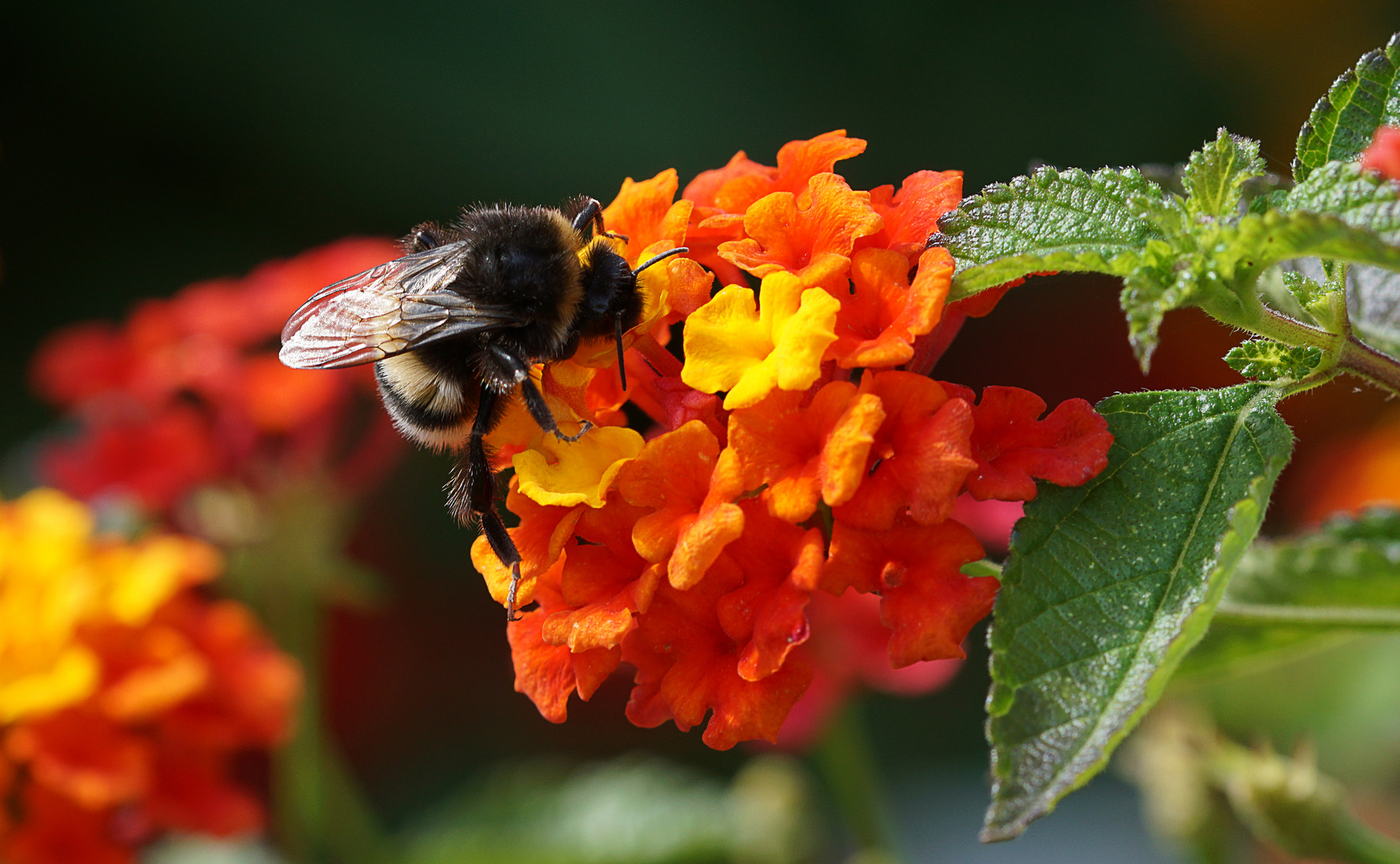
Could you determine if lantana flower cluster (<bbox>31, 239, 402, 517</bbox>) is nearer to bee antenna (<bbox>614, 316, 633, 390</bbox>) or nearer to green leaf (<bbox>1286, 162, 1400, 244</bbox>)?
bee antenna (<bbox>614, 316, 633, 390</bbox>)

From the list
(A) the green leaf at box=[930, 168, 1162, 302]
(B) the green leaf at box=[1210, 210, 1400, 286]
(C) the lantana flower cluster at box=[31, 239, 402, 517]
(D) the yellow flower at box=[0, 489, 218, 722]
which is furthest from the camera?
(C) the lantana flower cluster at box=[31, 239, 402, 517]

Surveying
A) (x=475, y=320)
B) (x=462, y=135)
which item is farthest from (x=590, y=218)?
(x=462, y=135)

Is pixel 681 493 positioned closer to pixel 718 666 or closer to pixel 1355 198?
pixel 718 666

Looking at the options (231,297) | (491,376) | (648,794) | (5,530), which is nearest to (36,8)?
(231,297)

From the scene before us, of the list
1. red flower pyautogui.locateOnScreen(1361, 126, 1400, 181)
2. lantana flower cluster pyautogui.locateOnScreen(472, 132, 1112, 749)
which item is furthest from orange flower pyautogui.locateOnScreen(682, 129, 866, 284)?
red flower pyautogui.locateOnScreen(1361, 126, 1400, 181)

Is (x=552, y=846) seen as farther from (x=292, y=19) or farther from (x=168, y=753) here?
(x=292, y=19)
